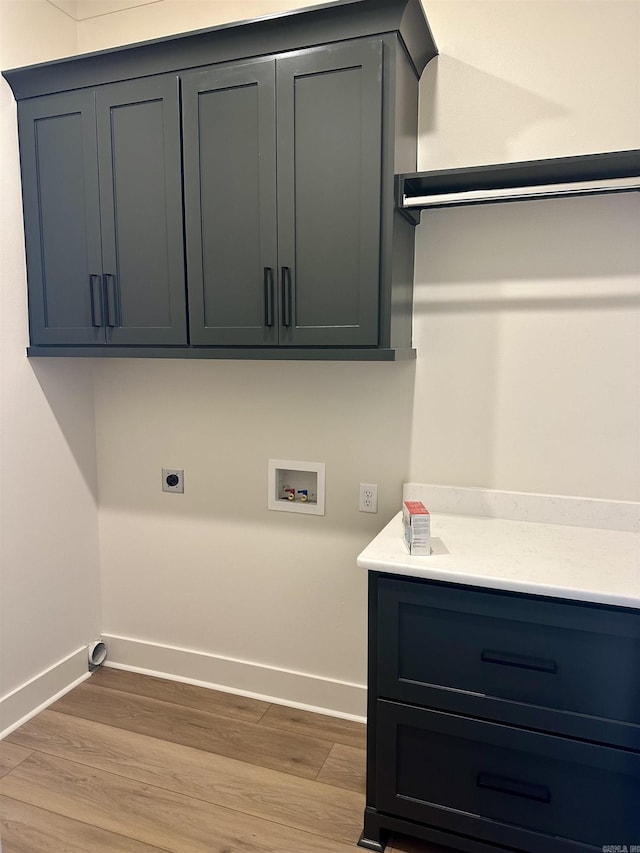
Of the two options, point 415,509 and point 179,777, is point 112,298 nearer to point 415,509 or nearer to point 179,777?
point 415,509

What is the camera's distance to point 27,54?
229 centimetres

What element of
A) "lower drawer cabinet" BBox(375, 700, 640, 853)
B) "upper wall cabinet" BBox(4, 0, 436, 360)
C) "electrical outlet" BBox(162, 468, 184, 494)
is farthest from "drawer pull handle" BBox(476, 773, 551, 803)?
"electrical outlet" BBox(162, 468, 184, 494)

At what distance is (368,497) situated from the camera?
2.29 metres

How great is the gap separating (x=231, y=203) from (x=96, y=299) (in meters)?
0.63

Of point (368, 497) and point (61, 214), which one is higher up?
point (61, 214)

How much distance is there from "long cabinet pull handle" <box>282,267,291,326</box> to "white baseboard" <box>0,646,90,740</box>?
1801 mm

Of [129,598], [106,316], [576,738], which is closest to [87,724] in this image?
[129,598]

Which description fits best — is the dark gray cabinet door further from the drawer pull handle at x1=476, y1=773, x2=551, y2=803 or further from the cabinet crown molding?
the drawer pull handle at x1=476, y1=773, x2=551, y2=803

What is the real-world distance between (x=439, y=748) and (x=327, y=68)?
201 cm

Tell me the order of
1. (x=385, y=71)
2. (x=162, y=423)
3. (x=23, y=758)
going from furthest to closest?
(x=162, y=423) → (x=23, y=758) → (x=385, y=71)

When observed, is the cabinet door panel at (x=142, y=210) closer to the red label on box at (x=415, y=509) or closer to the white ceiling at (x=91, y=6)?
the white ceiling at (x=91, y=6)

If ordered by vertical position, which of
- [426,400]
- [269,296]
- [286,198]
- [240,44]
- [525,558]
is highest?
[240,44]

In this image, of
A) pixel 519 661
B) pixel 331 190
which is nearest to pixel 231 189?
pixel 331 190

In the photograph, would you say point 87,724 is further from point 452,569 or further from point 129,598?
point 452,569
